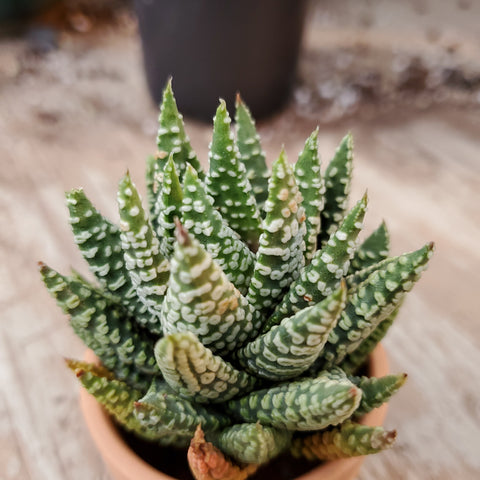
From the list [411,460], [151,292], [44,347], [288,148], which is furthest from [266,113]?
[151,292]

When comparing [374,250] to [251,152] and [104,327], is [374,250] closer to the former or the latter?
[251,152]

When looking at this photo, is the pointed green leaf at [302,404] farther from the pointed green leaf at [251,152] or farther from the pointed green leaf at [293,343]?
the pointed green leaf at [251,152]

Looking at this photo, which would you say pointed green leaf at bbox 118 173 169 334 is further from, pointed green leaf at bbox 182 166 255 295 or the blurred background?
the blurred background

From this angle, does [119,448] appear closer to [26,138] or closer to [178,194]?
[178,194]

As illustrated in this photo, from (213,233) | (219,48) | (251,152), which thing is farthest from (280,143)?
(213,233)

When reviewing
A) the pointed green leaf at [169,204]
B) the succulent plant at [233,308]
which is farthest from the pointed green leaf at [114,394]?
the pointed green leaf at [169,204]

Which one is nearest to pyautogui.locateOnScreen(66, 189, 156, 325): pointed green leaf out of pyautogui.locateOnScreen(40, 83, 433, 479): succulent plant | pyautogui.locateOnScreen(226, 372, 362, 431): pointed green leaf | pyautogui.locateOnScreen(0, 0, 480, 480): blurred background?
pyautogui.locateOnScreen(40, 83, 433, 479): succulent plant
